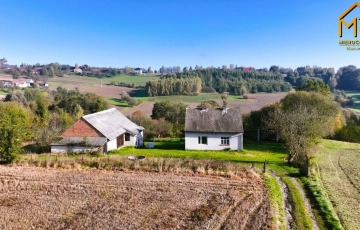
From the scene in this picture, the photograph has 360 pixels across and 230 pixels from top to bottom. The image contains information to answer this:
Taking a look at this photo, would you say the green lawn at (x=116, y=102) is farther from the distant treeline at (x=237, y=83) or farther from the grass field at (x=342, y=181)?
the grass field at (x=342, y=181)

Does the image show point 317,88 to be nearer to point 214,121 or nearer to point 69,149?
point 214,121

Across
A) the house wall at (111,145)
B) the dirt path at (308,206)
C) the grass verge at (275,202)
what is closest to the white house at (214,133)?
the house wall at (111,145)

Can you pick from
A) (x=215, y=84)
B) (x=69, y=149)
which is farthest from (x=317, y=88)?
(x=215, y=84)

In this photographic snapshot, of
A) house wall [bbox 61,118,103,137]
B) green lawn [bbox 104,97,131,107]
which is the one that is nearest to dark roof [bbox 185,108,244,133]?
house wall [bbox 61,118,103,137]

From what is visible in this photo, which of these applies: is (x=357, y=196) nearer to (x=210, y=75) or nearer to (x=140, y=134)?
(x=140, y=134)

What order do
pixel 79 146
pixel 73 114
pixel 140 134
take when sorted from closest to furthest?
pixel 79 146
pixel 140 134
pixel 73 114

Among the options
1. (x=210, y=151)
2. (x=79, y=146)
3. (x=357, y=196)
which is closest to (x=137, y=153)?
(x=79, y=146)
